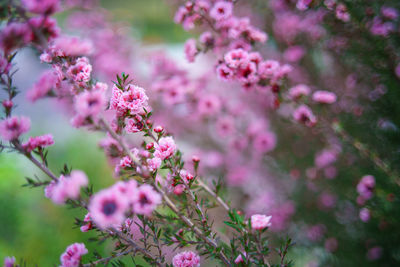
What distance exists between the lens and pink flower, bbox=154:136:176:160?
3.87ft

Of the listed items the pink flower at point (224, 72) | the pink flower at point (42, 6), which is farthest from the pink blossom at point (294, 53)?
the pink flower at point (42, 6)

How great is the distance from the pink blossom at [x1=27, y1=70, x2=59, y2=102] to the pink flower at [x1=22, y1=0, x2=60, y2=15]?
287 millimetres

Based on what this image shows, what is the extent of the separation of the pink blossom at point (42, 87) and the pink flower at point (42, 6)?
11.3 inches

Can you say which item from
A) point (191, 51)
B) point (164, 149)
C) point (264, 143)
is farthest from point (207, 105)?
point (164, 149)

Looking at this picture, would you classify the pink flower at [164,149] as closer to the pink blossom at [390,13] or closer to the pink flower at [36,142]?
the pink flower at [36,142]

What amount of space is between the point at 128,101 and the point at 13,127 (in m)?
0.45

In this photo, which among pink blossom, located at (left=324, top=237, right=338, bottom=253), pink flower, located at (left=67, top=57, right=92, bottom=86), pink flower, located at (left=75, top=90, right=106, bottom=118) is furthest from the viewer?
pink blossom, located at (left=324, top=237, right=338, bottom=253)

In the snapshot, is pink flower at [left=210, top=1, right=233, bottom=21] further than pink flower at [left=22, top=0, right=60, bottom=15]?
Yes

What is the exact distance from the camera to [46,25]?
1086 millimetres

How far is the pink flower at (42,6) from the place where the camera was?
2.95 ft

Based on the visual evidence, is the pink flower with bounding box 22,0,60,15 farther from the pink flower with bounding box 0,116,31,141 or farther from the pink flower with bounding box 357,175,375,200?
the pink flower with bounding box 357,175,375,200

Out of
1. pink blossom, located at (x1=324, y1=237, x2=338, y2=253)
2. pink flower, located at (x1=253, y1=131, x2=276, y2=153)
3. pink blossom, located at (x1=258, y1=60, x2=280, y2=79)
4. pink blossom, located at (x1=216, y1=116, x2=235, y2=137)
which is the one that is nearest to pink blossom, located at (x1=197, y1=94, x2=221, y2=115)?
pink blossom, located at (x1=216, y1=116, x2=235, y2=137)

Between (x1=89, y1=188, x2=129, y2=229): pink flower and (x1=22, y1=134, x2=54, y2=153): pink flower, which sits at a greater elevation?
(x1=89, y1=188, x2=129, y2=229): pink flower

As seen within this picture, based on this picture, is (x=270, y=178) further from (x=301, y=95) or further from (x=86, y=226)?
(x=86, y=226)
